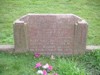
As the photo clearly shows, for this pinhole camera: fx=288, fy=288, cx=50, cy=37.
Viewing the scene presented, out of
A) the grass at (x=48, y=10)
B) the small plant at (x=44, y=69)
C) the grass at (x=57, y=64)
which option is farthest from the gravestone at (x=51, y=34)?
the grass at (x=48, y=10)

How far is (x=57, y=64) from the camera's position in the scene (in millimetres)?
5223

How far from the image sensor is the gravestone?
5414 millimetres

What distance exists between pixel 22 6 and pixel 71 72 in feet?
15.8

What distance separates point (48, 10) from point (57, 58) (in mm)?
3394

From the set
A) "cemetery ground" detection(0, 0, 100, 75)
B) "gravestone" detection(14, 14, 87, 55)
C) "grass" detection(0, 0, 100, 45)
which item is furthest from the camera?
"grass" detection(0, 0, 100, 45)

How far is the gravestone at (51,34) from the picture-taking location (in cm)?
541

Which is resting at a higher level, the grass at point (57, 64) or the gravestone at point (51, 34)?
the gravestone at point (51, 34)

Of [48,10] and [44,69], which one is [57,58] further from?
[48,10]

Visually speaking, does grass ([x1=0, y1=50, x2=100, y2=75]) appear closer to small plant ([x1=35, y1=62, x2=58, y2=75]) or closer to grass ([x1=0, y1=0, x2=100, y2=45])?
small plant ([x1=35, y1=62, x2=58, y2=75])

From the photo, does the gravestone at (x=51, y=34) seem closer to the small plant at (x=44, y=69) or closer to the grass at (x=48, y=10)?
the small plant at (x=44, y=69)

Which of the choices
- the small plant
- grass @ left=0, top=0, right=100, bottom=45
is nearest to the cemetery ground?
grass @ left=0, top=0, right=100, bottom=45

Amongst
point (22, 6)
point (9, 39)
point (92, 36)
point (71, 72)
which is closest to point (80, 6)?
point (22, 6)

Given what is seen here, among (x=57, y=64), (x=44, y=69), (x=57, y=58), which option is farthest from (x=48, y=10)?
(x=44, y=69)

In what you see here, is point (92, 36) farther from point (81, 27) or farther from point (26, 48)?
point (26, 48)
